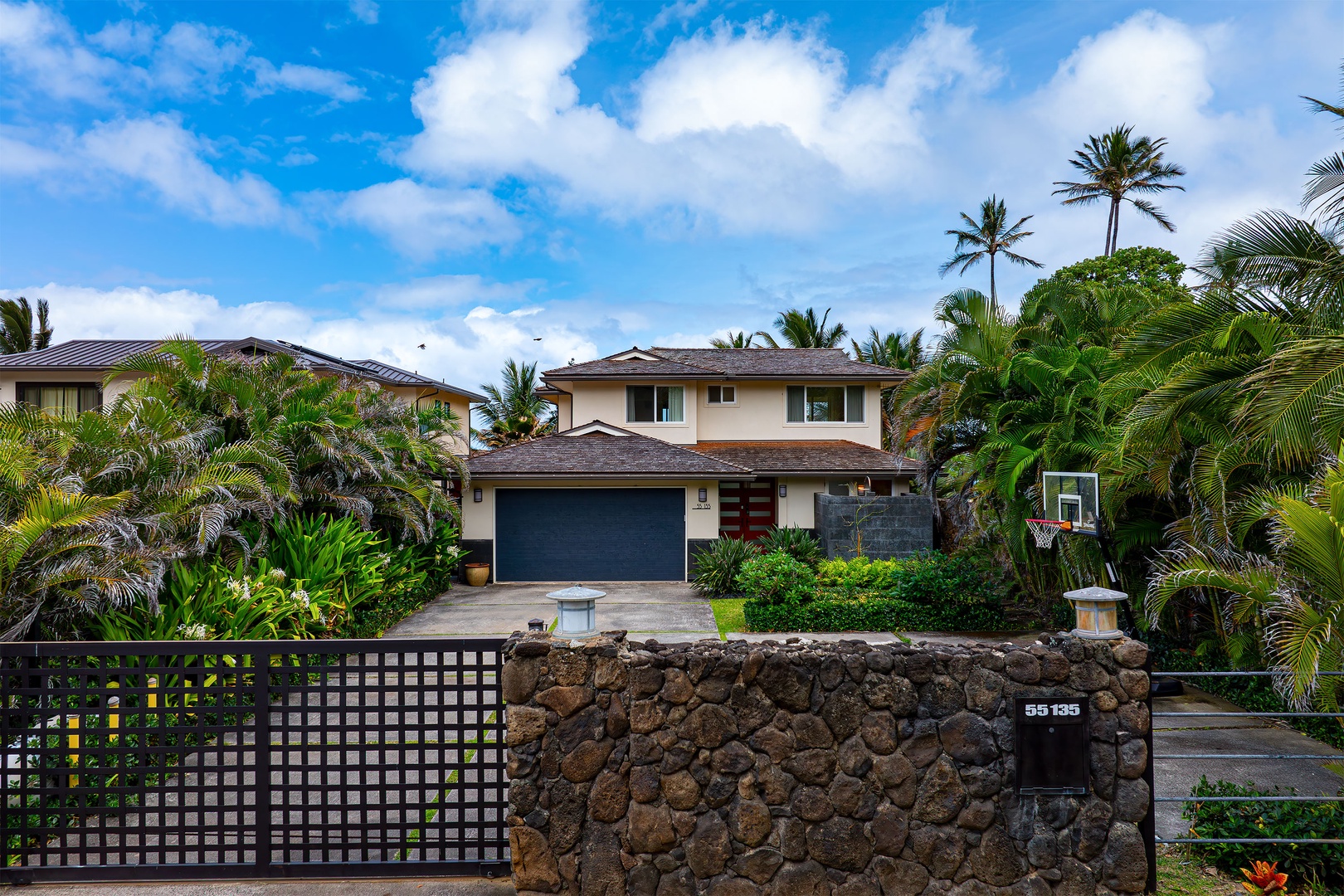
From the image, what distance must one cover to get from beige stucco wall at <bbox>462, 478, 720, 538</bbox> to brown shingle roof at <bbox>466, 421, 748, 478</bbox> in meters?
0.45

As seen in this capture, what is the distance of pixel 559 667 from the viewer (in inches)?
168

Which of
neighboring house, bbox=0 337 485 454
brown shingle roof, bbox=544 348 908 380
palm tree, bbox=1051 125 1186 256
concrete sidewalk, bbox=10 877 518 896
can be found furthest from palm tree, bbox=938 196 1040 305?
concrete sidewalk, bbox=10 877 518 896

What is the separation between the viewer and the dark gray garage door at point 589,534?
58.2 feet

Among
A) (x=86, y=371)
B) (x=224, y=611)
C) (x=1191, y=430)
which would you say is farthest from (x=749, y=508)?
(x=86, y=371)

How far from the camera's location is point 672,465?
57.1ft

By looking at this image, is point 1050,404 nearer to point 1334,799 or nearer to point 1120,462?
point 1120,462

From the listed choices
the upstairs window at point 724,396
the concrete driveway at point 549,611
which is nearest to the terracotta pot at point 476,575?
the concrete driveway at point 549,611

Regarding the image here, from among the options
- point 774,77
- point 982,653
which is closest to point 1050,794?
point 982,653

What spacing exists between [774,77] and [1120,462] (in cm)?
842

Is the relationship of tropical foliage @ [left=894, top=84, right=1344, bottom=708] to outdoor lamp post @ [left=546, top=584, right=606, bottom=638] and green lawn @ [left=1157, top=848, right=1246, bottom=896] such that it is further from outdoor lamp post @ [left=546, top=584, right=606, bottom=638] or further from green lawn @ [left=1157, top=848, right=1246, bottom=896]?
outdoor lamp post @ [left=546, top=584, right=606, bottom=638]

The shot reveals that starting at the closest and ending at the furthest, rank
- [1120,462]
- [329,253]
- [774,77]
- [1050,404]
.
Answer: [1120,462] < [1050,404] < [774,77] < [329,253]

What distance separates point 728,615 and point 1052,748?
9373 millimetres

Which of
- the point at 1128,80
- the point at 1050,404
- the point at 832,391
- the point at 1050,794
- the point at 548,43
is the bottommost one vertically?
the point at 1050,794

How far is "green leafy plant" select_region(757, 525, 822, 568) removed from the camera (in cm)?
1595
